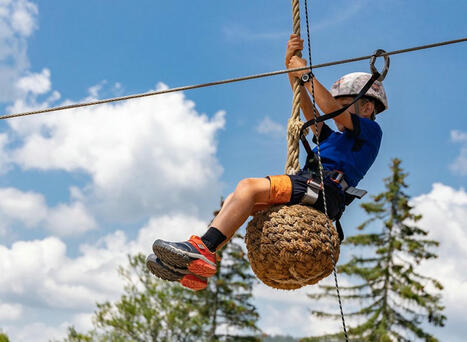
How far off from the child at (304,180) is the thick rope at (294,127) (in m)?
0.06

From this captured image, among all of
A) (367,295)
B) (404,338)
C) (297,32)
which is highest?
(367,295)

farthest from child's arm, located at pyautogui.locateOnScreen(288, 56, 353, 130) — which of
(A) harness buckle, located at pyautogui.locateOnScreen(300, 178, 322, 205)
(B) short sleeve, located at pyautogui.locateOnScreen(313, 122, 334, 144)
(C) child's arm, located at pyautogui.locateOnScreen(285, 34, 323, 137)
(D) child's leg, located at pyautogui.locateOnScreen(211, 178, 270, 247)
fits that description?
(D) child's leg, located at pyautogui.locateOnScreen(211, 178, 270, 247)

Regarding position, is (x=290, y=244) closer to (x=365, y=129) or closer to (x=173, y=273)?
(x=173, y=273)

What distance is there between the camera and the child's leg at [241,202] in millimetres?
4078

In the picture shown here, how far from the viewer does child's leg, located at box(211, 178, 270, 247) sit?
4078mm

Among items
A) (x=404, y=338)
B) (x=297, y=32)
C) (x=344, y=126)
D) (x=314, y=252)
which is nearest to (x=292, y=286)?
(x=314, y=252)

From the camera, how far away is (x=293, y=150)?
4.41 meters

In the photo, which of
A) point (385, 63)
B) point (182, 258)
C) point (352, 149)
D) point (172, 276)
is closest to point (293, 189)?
point (352, 149)

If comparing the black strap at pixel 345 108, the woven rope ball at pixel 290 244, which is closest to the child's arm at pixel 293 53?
the black strap at pixel 345 108

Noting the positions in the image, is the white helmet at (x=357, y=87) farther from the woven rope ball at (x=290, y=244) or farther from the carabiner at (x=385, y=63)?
the woven rope ball at (x=290, y=244)

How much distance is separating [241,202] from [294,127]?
0.70 m

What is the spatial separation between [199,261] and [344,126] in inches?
54.3

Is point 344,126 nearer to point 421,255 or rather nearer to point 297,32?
point 297,32

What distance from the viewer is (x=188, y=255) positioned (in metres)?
3.94
